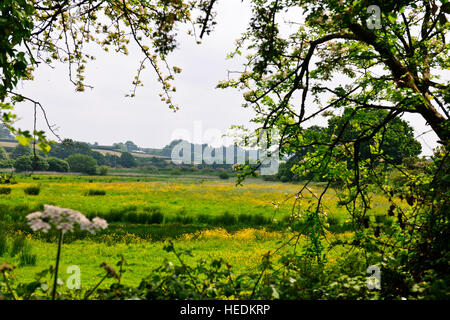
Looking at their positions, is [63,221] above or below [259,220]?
above

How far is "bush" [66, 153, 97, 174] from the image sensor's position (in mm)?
77438

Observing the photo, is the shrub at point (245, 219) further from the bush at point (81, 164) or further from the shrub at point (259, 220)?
the bush at point (81, 164)

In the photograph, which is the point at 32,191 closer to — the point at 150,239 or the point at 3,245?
the point at 3,245

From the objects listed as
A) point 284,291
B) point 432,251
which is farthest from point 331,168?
point 284,291

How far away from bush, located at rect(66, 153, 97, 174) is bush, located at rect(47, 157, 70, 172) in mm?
5114

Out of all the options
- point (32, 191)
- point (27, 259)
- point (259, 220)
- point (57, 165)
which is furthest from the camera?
→ point (57, 165)

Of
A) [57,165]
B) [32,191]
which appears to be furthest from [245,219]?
[57,165]

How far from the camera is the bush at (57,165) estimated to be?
66.3m

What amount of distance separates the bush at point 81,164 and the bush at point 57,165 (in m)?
5.11

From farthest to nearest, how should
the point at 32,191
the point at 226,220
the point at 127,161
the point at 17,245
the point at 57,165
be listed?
the point at 127,161, the point at 57,165, the point at 32,191, the point at 226,220, the point at 17,245

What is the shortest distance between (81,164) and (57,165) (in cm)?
1082

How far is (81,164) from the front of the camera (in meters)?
78.6

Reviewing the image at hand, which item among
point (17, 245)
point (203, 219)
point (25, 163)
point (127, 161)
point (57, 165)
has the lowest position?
point (203, 219)
